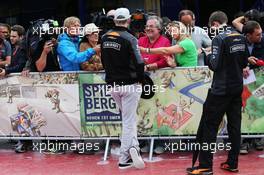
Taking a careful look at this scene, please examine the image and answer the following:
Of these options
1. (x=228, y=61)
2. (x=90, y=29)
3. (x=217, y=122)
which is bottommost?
(x=217, y=122)

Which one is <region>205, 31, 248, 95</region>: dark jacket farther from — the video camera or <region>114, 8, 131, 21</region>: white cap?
the video camera

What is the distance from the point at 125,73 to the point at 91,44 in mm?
1122

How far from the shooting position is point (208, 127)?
6.18 m

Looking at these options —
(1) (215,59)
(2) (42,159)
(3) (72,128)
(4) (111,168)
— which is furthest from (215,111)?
(2) (42,159)

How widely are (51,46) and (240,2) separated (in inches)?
329

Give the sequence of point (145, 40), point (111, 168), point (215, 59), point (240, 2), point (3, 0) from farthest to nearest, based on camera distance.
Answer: point (3, 0), point (240, 2), point (145, 40), point (111, 168), point (215, 59)

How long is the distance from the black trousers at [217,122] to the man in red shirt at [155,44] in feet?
3.42

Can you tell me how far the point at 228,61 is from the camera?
19.8ft

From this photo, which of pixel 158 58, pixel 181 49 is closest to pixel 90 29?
pixel 158 58

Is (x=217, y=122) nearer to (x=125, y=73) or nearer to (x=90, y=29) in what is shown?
(x=125, y=73)

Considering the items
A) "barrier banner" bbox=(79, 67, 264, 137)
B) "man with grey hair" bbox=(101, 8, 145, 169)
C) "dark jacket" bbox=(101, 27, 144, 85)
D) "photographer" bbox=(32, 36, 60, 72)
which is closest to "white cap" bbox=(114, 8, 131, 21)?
"man with grey hair" bbox=(101, 8, 145, 169)

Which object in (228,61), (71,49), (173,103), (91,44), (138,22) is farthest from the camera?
(138,22)

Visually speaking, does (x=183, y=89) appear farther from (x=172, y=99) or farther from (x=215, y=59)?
(x=215, y=59)

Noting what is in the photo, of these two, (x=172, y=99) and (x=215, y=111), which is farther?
(x=172, y=99)
